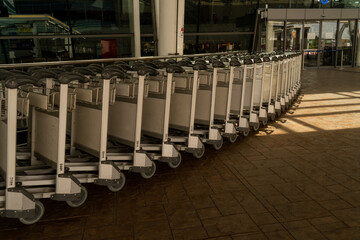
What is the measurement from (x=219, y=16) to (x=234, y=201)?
33.8ft

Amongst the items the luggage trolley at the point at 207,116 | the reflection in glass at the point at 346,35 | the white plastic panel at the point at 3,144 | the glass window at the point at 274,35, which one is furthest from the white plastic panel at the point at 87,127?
the reflection in glass at the point at 346,35

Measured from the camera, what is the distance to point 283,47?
14695mm

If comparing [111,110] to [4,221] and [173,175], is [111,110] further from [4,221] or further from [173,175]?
[4,221]

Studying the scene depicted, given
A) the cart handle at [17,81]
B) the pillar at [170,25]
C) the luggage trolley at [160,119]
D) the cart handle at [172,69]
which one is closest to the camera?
the cart handle at [17,81]

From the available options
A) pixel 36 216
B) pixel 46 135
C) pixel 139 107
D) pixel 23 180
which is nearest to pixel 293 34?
pixel 139 107

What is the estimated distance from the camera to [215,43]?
11.8m

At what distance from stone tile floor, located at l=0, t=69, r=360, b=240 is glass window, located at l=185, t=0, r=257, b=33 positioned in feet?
26.7

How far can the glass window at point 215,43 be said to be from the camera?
11.4m

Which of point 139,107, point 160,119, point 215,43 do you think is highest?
point 215,43

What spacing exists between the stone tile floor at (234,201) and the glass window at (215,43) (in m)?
7.92

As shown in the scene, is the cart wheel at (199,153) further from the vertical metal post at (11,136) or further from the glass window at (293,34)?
the glass window at (293,34)

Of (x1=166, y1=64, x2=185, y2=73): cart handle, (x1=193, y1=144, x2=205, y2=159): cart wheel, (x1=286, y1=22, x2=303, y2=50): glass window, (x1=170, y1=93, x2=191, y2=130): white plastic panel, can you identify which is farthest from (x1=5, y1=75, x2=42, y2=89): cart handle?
(x1=286, y1=22, x2=303, y2=50): glass window

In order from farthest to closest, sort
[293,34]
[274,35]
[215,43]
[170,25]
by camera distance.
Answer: [293,34], [274,35], [215,43], [170,25]

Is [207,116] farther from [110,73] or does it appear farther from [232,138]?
[110,73]
